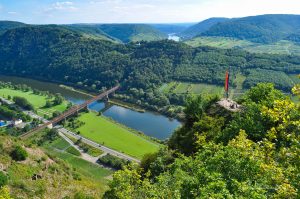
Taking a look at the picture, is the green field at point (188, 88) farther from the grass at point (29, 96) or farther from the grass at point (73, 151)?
the grass at point (73, 151)

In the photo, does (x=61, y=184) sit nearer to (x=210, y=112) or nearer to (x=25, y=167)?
(x=25, y=167)

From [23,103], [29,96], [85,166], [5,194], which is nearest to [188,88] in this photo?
[23,103]

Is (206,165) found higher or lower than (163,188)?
higher

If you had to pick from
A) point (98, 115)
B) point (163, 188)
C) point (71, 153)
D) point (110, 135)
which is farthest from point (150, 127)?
point (163, 188)

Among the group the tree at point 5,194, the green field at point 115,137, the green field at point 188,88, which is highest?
the tree at point 5,194

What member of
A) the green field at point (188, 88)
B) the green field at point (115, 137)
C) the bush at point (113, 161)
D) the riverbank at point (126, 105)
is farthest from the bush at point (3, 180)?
the green field at point (188, 88)

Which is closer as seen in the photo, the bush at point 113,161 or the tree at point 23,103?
the bush at point 113,161

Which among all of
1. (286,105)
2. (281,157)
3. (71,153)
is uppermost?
(286,105)
